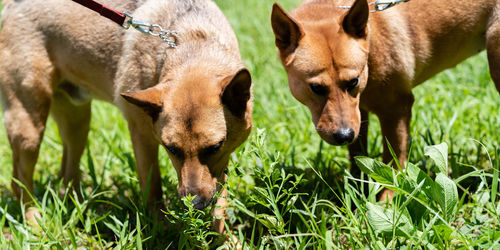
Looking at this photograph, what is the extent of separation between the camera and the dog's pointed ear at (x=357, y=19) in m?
3.35

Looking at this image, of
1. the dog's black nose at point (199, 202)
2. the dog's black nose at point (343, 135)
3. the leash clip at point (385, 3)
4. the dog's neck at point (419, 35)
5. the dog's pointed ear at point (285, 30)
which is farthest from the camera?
the dog's neck at point (419, 35)

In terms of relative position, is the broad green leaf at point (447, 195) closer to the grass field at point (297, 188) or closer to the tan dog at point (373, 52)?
the grass field at point (297, 188)

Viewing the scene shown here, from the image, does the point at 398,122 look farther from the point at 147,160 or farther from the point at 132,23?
the point at 132,23

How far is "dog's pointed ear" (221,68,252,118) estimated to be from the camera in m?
3.01

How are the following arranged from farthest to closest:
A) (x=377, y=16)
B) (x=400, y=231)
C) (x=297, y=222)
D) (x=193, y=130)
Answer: (x=377, y=16) → (x=297, y=222) → (x=193, y=130) → (x=400, y=231)

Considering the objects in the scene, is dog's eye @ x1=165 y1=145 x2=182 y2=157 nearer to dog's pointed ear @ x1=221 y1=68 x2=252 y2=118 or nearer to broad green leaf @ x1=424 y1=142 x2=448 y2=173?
dog's pointed ear @ x1=221 y1=68 x2=252 y2=118

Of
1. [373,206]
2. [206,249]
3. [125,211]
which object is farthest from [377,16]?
[125,211]

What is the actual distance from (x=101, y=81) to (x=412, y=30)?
7.94 ft

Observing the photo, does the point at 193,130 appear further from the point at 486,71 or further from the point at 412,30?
the point at 486,71

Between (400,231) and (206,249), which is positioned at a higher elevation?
(400,231)

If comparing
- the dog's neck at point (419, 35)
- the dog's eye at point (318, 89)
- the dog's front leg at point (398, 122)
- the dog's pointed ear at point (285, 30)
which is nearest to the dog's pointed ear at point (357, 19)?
the dog's neck at point (419, 35)

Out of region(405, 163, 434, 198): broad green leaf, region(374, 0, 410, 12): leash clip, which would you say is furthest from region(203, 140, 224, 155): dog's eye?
region(374, 0, 410, 12): leash clip

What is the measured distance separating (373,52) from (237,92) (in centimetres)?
113

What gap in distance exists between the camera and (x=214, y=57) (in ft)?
11.4
